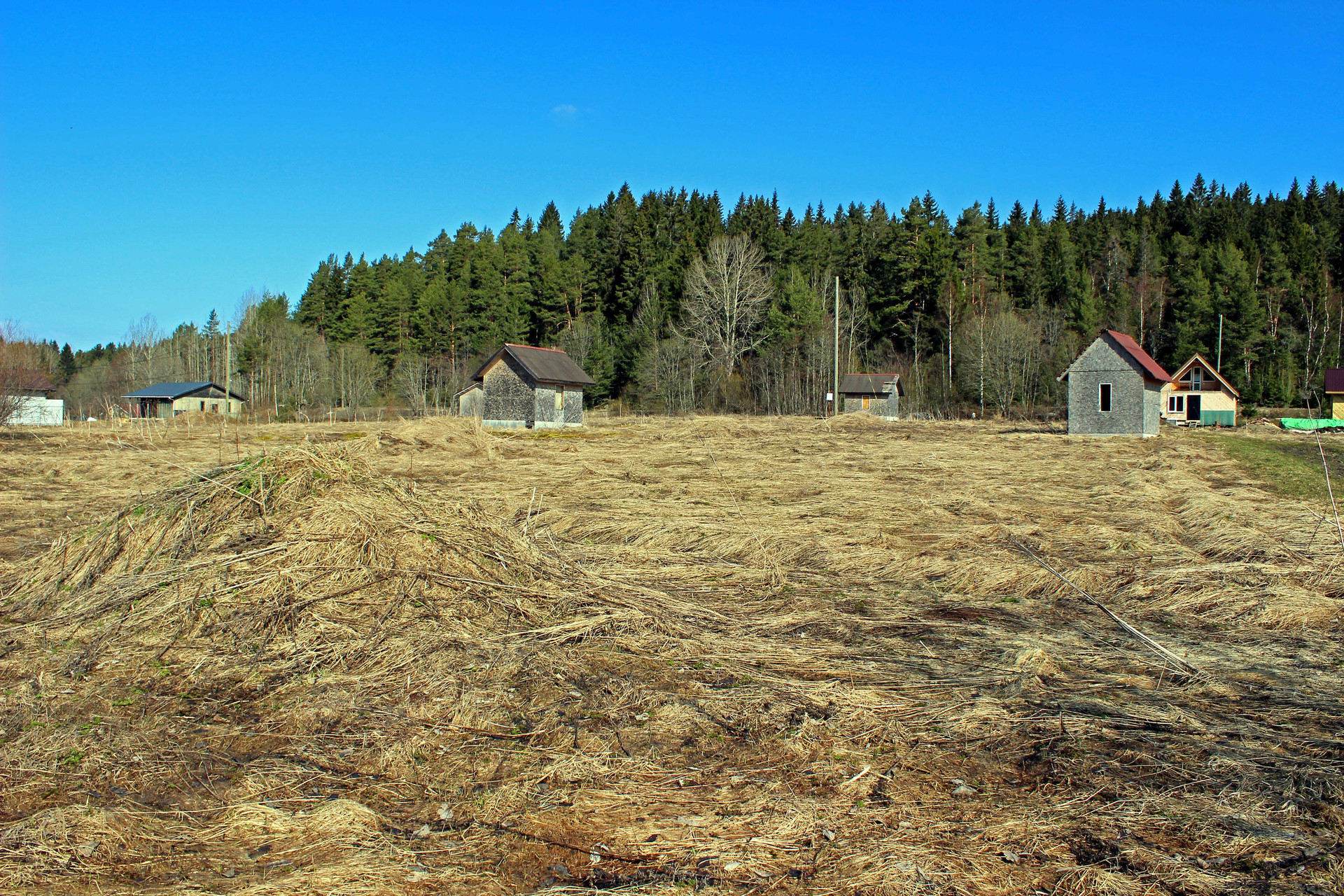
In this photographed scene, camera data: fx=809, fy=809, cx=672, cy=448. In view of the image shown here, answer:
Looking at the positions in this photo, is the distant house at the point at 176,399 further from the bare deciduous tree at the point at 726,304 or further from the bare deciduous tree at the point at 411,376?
the bare deciduous tree at the point at 726,304

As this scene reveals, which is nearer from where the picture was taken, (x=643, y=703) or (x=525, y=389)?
(x=643, y=703)

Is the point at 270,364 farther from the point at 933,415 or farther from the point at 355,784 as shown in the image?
the point at 355,784

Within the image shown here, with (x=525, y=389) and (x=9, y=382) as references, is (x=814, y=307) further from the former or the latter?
(x=9, y=382)

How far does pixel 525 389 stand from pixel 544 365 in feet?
5.49

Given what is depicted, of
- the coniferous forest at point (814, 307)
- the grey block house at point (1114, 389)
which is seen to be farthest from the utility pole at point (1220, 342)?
the grey block house at point (1114, 389)

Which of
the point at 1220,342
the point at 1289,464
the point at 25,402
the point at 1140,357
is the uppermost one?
the point at 1220,342

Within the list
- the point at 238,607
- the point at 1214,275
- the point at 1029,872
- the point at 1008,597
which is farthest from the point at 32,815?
the point at 1214,275

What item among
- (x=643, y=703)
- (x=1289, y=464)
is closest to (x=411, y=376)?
(x=1289, y=464)

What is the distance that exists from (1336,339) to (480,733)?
234 feet

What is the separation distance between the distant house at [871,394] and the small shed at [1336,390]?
22.5m

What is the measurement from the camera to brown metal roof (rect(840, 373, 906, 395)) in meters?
48.7

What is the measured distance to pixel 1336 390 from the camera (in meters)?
43.2

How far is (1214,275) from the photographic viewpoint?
5847cm

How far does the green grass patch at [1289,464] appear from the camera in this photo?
15.4m
